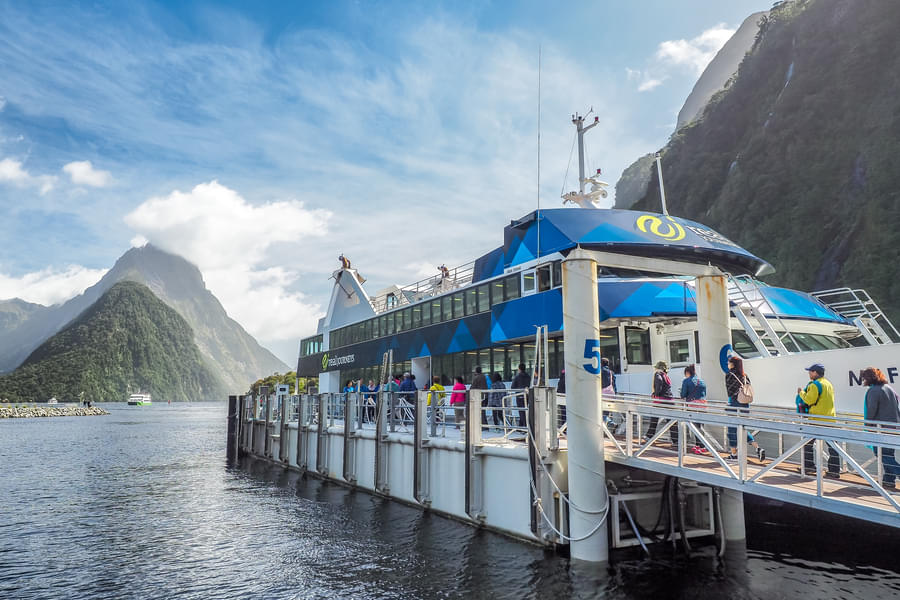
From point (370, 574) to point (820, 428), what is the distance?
348 inches

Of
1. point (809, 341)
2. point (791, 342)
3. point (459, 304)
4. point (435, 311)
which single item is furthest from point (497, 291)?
point (809, 341)

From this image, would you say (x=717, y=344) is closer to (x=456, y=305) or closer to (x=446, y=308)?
(x=456, y=305)

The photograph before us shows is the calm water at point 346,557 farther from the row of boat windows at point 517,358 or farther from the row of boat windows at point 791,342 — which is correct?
the row of boat windows at point 517,358

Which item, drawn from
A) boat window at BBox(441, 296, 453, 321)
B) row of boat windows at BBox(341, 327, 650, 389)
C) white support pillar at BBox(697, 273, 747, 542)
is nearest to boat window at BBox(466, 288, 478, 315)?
boat window at BBox(441, 296, 453, 321)

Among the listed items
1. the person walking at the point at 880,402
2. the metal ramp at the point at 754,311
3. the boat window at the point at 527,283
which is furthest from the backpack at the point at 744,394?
the boat window at the point at 527,283

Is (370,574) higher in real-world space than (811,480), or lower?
lower

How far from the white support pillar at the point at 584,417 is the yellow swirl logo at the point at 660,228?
8.23 metres

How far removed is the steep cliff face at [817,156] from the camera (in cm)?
4800

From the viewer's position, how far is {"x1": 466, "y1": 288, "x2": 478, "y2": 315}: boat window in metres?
24.8

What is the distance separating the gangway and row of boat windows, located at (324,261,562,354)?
7641 mm

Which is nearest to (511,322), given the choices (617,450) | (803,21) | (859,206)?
(617,450)

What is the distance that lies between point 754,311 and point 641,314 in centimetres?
296

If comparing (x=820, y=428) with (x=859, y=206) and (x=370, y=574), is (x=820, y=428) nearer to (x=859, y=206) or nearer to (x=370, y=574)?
(x=370, y=574)

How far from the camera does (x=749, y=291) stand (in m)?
18.5
